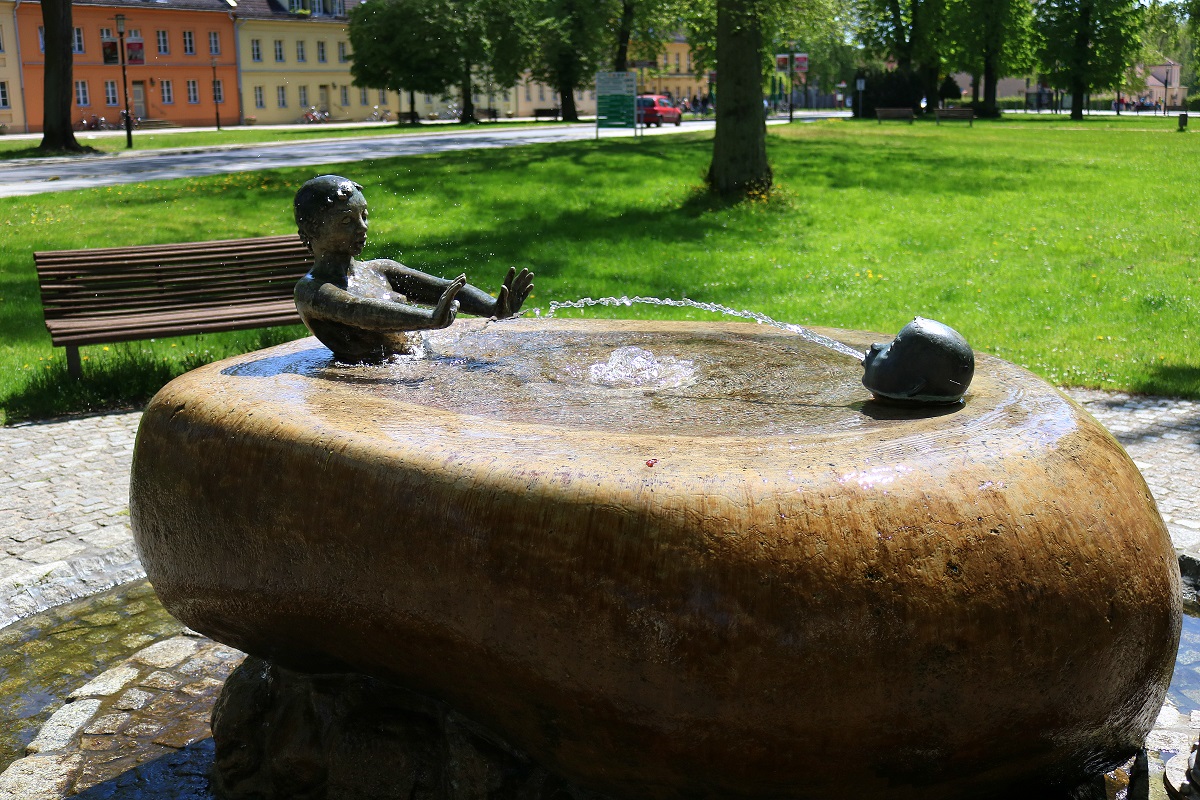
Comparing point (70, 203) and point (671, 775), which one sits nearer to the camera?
point (671, 775)

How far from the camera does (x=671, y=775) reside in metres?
2.69

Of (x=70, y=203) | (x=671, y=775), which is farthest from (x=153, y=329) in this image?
(x=70, y=203)

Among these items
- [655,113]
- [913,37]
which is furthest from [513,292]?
[913,37]

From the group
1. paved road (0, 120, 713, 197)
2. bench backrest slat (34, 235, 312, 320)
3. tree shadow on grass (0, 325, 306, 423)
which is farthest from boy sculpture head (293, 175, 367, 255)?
paved road (0, 120, 713, 197)

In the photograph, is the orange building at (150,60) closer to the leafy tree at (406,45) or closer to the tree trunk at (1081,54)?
the leafy tree at (406,45)

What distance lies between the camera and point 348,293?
4031 mm

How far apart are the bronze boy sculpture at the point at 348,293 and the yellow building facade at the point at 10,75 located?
4712cm

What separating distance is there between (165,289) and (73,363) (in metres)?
0.91

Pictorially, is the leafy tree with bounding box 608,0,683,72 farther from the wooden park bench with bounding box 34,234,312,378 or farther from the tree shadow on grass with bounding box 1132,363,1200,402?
the tree shadow on grass with bounding box 1132,363,1200,402

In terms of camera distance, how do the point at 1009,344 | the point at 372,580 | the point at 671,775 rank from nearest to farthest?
1. the point at 671,775
2. the point at 372,580
3. the point at 1009,344

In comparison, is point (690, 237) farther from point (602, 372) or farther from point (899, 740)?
point (899, 740)

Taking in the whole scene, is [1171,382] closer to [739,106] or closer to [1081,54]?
[739,106]

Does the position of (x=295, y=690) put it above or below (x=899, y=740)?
below

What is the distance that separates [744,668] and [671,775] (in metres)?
0.37
